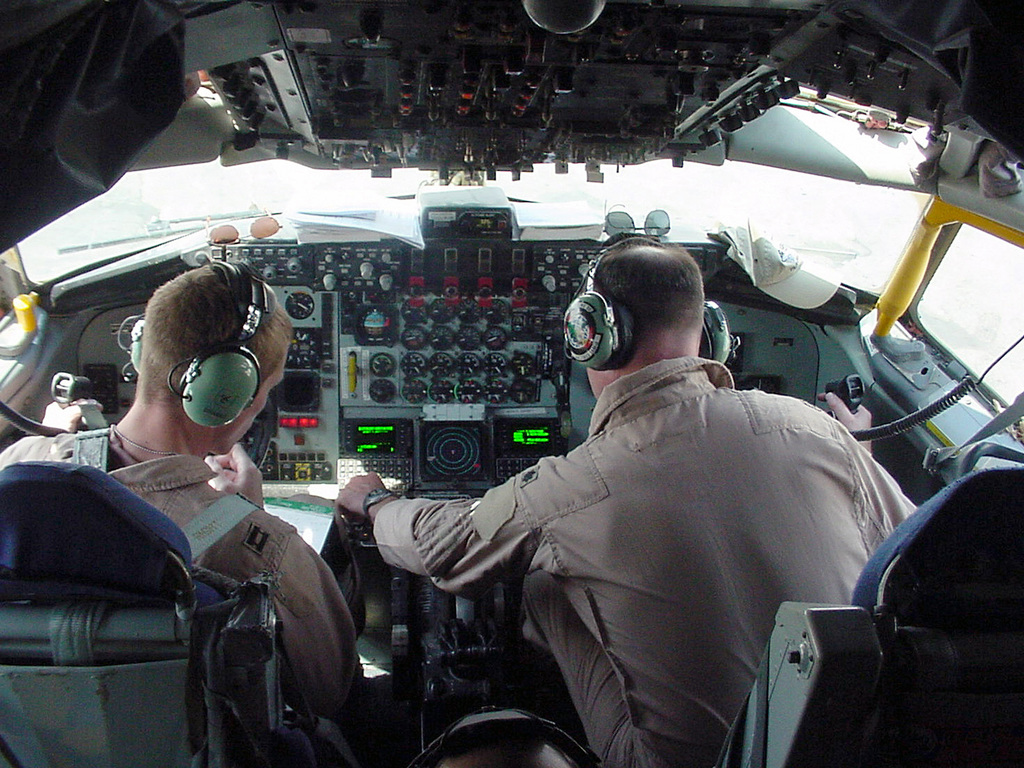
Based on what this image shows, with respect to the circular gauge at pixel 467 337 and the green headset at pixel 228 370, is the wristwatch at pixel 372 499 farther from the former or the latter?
the circular gauge at pixel 467 337

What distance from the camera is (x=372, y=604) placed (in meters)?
2.97

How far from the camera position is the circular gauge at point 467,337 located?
3158 mm

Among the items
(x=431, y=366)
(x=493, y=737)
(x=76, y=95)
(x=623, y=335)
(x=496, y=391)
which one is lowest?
(x=493, y=737)

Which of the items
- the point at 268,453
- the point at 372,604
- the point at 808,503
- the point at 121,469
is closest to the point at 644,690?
the point at 808,503

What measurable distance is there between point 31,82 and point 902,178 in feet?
8.32

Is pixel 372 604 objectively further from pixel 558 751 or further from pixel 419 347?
pixel 558 751

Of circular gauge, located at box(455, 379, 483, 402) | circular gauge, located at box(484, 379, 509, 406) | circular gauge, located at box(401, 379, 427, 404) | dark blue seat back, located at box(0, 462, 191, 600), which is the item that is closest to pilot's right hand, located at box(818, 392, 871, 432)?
circular gauge, located at box(484, 379, 509, 406)

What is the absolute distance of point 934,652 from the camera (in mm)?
798

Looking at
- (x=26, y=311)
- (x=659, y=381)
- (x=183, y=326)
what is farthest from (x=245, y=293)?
(x=26, y=311)

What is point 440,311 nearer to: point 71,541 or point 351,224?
point 351,224

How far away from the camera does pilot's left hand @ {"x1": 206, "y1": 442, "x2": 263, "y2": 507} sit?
6.03 feet

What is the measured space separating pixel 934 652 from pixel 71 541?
942 millimetres

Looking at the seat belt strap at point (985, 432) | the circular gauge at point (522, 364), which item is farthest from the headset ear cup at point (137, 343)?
the seat belt strap at point (985, 432)

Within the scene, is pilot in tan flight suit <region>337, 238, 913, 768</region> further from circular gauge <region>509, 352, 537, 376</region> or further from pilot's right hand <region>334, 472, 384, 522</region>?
circular gauge <region>509, 352, 537, 376</region>
